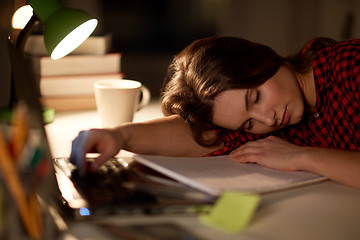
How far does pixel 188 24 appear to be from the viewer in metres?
2.82

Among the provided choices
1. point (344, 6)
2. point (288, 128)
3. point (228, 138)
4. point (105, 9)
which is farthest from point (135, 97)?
point (105, 9)

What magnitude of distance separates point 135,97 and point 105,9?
153 cm

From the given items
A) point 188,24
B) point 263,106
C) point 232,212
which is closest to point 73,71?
point 263,106

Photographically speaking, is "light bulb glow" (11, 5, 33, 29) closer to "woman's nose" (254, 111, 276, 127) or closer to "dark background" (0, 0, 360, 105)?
"dark background" (0, 0, 360, 105)

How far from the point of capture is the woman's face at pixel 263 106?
3.38ft

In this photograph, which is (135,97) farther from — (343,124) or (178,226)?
(178,226)

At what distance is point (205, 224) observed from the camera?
2.13 ft

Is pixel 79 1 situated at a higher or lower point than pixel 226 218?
higher

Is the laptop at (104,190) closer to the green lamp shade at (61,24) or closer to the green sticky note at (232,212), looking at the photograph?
the green sticky note at (232,212)

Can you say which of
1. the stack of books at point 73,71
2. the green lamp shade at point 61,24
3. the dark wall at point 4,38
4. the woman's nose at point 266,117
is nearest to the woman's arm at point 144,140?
the woman's nose at point 266,117

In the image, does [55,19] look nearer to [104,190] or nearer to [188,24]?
[104,190]

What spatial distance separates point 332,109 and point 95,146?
60 cm

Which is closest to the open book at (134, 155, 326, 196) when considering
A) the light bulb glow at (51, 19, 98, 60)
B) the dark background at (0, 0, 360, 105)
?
the light bulb glow at (51, 19, 98, 60)

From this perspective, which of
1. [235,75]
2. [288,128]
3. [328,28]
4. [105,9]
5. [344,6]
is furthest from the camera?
[105,9]
